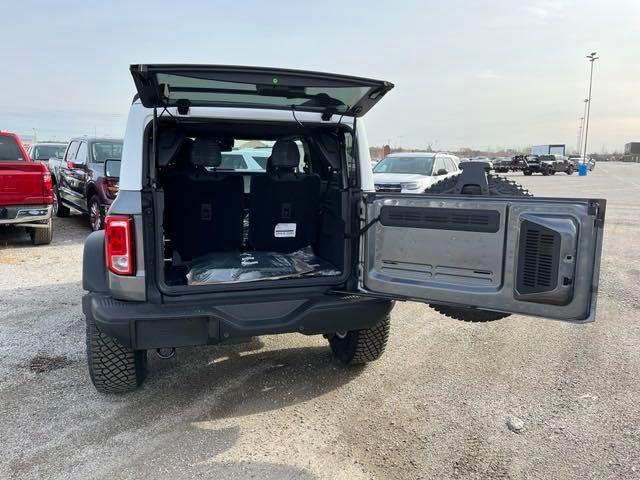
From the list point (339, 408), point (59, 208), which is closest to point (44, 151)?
point (59, 208)

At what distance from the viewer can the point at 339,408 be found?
3.31 metres

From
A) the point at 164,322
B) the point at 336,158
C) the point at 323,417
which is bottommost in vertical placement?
the point at 323,417

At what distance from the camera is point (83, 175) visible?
30.9 feet

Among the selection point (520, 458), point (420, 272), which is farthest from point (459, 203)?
point (520, 458)

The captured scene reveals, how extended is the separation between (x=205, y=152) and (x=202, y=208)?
20.0 inches

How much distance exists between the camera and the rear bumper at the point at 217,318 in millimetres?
2822

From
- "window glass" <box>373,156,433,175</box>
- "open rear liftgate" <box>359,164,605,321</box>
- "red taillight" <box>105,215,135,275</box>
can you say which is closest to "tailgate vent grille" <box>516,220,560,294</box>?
"open rear liftgate" <box>359,164,605,321</box>

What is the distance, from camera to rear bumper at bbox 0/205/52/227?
779cm

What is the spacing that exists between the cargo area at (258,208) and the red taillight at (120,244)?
1.91 feet

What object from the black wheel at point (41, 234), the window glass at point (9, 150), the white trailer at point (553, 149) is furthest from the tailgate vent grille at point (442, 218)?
the white trailer at point (553, 149)

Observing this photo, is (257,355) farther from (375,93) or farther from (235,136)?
(375,93)

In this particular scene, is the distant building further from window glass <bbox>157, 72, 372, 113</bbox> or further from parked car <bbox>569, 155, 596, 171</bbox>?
window glass <bbox>157, 72, 372, 113</bbox>

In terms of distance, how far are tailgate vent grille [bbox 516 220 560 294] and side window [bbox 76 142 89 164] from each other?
8917mm

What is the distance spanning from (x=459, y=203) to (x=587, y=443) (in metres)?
1.63
